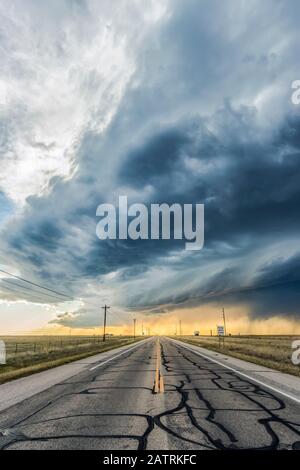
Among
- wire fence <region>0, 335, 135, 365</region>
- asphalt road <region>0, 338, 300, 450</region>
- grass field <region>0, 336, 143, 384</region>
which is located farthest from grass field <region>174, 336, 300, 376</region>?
wire fence <region>0, 335, 135, 365</region>

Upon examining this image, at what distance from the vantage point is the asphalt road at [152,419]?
554 centimetres

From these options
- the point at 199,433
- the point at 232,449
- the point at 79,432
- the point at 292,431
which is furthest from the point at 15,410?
the point at 292,431

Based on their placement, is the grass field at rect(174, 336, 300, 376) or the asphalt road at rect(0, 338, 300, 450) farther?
the grass field at rect(174, 336, 300, 376)

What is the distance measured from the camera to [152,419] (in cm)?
696

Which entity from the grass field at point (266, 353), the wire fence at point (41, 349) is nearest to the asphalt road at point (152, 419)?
the grass field at point (266, 353)

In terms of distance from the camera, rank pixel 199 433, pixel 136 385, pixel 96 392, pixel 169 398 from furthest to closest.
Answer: pixel 136 385
pixel 96 392
pixel 169 398
pixel 199 433

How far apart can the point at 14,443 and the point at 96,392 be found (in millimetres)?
5188

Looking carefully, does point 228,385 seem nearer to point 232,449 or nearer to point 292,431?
point 292,431

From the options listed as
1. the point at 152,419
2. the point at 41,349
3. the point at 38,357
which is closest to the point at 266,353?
the point at 38,357

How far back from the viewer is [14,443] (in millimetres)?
5535

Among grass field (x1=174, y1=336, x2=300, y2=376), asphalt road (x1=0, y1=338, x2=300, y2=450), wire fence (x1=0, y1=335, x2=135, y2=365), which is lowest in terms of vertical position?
wire fence (x1=0, y1=335, x2=135, y2=365)

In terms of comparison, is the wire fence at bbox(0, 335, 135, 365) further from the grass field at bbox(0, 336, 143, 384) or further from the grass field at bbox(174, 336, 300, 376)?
the grass field at bbox(174, 336, 300, 376)

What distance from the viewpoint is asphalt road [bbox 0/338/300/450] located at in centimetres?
554

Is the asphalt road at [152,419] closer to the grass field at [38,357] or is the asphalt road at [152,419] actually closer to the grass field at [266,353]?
the grass field at [38,357]
